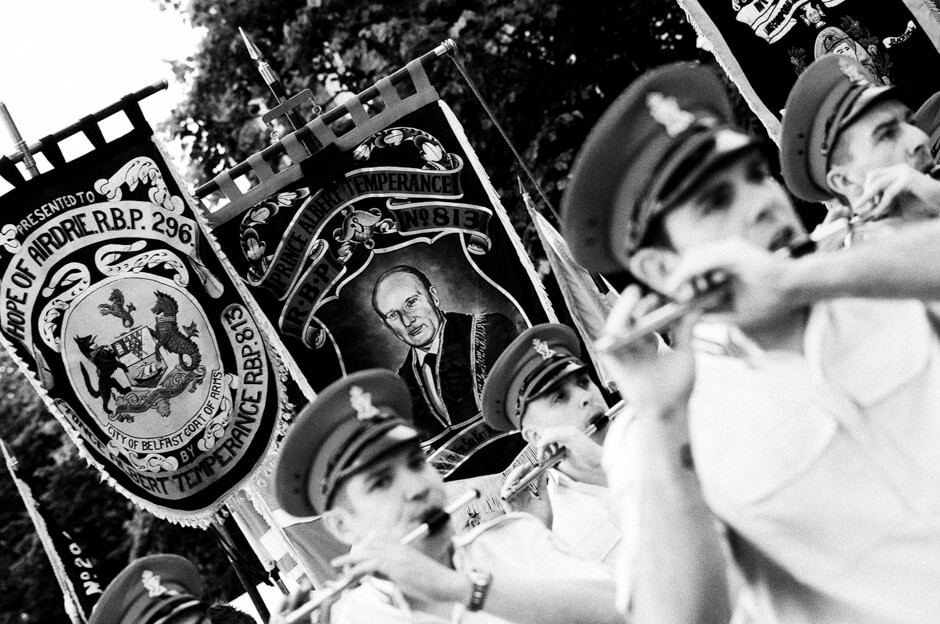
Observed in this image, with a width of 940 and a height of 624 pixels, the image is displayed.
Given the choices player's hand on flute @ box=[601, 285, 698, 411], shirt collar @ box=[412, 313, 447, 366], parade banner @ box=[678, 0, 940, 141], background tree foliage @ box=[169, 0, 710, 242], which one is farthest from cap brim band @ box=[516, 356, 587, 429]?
background tree foliage @ box=[169, 0, 710, 242]

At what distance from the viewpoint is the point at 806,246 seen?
80.6 inches

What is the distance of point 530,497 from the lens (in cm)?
522

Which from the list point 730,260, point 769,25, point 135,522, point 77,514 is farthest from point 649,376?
point 77,514

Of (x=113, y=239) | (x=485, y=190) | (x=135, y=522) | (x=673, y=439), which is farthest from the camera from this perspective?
(x=135, y=522)

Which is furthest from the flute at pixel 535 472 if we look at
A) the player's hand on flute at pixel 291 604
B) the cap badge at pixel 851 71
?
the player's hand on flute at pixel 291 604

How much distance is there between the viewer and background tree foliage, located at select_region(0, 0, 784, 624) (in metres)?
13.1

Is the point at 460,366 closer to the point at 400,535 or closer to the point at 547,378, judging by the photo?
the point at 547,378

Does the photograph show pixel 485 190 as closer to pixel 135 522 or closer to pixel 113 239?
pixel 113 239

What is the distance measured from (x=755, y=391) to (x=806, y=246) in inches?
11.1

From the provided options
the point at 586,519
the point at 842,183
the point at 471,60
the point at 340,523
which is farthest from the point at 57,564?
the point at 471,60

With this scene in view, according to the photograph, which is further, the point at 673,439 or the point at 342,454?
the point at 342,454

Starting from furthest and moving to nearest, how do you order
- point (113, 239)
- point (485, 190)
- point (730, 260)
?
point (485, 190), point (113, 239), point (730, 260)

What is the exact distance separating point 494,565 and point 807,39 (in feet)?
17.7

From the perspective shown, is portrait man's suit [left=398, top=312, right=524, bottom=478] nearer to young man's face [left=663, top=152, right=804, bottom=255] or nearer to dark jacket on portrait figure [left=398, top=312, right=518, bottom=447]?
dark jacket on portrait figure [left=398, top=312, right=518, bottom=447]
